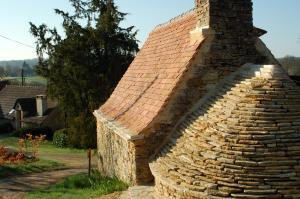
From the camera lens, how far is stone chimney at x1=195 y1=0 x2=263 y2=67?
12.0 meters

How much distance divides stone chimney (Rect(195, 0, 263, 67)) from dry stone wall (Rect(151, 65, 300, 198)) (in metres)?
1.49

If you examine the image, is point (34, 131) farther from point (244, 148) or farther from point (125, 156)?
point (244, 148)

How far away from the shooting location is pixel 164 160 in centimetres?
1088

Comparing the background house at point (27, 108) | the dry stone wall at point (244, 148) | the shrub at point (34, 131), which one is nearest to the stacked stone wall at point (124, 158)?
the dry stone wall at point (244, 148)

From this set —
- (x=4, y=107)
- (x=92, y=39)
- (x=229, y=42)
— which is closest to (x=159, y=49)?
(x=229, y=42)

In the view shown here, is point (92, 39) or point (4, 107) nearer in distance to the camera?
point (92, 39)

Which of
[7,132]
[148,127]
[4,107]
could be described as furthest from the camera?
[4,107]

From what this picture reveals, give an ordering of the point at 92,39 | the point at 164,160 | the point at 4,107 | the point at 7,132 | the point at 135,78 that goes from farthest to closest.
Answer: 1. the point at 4,107
2. the point at 7,132
3. the point at 92,39
4. the point at 135,78
5. the point at 164,160

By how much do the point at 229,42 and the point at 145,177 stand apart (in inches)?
176

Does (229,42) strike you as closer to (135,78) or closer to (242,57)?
(242,57)

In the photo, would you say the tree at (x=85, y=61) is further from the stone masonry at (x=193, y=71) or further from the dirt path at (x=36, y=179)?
the stone masonry at (x=193, y=71)

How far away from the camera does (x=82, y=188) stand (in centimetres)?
1669

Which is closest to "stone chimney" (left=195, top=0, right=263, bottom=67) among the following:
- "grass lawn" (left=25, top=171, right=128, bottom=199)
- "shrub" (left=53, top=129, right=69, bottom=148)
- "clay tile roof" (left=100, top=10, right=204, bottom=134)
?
"clay tile roof" (left=100, top=10, right=204, bottom=134)

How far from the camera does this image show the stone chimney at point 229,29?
1199cm
